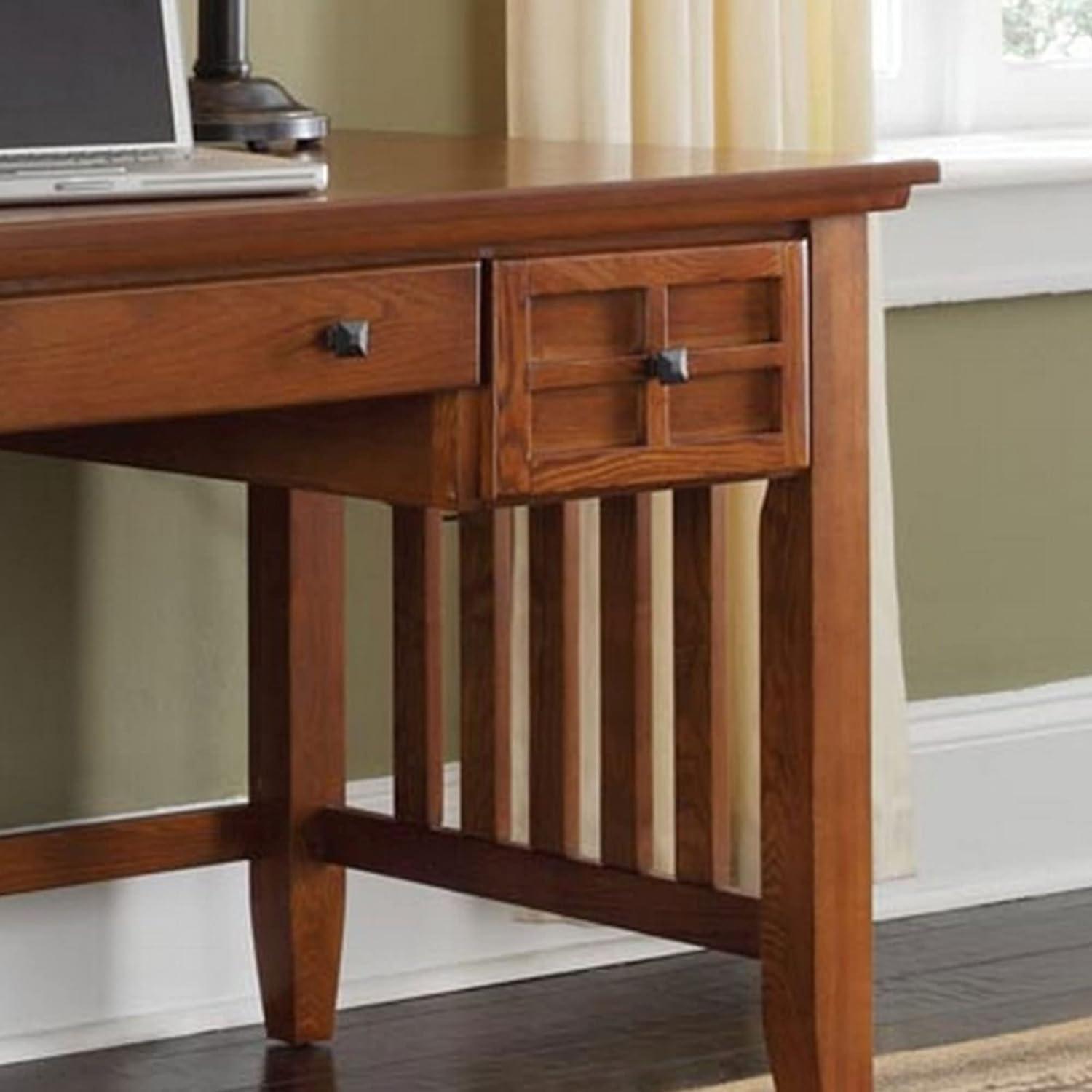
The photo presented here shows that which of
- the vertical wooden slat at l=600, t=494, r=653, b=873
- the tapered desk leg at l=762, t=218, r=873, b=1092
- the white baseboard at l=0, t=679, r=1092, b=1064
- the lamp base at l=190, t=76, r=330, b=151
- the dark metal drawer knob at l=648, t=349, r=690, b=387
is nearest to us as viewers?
the dark metal drawer knob at l=648, t=349, r=690, b=387

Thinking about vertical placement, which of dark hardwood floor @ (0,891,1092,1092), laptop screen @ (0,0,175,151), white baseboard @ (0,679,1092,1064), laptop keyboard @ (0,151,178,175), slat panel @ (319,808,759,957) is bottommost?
dark hardwood floor @ (0,891,1092,1092)

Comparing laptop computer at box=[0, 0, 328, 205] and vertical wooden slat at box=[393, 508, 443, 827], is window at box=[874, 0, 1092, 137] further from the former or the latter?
laptop computer at box=[0, 0, 328, 205]

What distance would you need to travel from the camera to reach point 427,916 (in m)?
3.14

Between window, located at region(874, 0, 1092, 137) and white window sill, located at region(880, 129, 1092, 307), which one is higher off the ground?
window, located at region(874, 0, 1092, 137)

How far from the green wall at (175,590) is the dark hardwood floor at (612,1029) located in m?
0.24

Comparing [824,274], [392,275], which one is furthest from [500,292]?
[824,274]

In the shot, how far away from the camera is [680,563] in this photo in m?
2.68

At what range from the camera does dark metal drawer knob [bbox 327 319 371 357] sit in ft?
7.18

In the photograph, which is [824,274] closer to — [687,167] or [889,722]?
[687,167]

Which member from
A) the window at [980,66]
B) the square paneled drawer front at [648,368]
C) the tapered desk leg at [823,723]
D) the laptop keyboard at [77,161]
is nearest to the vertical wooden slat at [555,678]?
the tapered desk leg at [823,723]

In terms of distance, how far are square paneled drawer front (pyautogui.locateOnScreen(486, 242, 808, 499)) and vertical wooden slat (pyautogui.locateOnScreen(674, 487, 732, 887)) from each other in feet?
0.82

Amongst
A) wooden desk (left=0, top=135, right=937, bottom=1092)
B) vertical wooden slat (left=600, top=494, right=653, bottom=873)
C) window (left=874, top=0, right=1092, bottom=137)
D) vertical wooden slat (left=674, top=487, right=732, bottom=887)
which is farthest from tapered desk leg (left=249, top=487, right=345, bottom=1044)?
window (left=874, top=0, right=1092, bottom=137)

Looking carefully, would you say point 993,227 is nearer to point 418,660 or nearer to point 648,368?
point 418,660

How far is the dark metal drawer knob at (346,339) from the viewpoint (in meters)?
2.19
